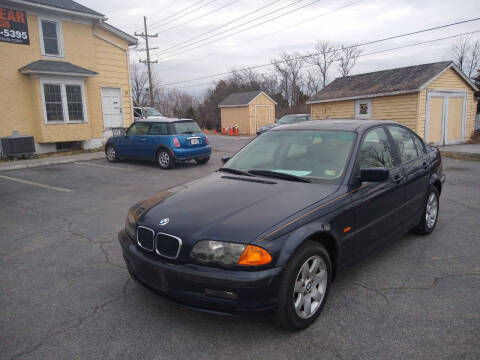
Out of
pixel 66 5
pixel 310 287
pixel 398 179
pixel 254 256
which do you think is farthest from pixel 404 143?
pixel 66 5

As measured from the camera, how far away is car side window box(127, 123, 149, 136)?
1199cm

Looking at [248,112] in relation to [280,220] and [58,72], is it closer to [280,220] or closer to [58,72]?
[58,72]

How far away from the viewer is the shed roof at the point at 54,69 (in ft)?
45.4

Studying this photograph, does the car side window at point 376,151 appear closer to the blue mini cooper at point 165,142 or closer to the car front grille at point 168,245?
the car front grille at point 168,245

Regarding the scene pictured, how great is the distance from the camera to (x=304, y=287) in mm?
2877

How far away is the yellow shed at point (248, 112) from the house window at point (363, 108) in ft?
43.3

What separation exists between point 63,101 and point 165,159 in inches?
259

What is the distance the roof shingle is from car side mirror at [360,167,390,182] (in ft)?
50.9

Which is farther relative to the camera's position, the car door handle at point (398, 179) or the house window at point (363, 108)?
the house window at point (363, 108)

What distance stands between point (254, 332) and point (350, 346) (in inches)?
28.3

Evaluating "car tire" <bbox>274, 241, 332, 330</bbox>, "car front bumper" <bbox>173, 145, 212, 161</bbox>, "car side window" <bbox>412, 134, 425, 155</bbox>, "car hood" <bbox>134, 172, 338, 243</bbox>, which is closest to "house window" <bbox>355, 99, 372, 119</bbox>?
"car front bumper" <bbox>173, 145, 212, 161</bbox>

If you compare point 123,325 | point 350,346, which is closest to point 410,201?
point 350,346

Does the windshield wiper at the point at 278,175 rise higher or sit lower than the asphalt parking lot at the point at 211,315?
higher

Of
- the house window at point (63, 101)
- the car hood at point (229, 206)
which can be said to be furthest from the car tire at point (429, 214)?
the house window at point (63, 101)
